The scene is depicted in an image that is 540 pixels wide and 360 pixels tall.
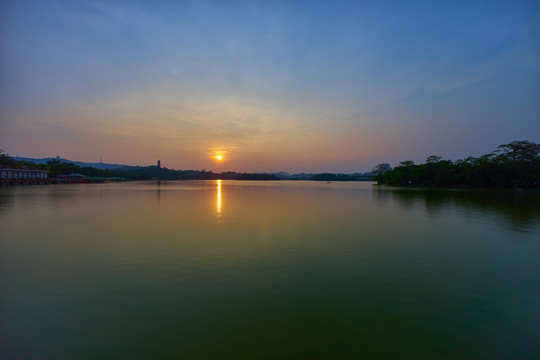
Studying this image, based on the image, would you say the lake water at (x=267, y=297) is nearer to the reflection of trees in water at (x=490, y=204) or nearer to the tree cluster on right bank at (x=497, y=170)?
the reflection of trees in water at (x=490, y=204)

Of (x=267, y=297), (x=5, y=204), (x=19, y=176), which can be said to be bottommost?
(x=267, y=297)

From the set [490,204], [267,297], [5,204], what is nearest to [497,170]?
[490,204]

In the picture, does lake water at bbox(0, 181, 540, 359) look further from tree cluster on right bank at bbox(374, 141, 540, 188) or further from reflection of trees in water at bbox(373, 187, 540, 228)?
tree cluster on right bank at bbox(374, 141, 540, 188)

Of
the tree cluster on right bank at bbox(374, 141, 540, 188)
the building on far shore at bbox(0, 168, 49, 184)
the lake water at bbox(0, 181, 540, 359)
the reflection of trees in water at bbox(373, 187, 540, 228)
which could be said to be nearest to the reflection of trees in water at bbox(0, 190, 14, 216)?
the lake water at bbox(0, 181, 540, 359)

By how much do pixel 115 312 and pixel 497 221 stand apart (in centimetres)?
2317

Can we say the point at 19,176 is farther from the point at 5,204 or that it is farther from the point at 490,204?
the point at 490,204

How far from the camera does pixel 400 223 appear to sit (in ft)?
58.7

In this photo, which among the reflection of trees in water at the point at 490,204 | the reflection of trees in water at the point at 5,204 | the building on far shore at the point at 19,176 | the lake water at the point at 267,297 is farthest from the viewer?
the building on far shore at the point at 19,176

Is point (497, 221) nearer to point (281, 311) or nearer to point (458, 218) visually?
point (458, 218)

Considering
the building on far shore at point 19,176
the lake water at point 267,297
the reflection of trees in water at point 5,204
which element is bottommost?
the lake water at point 267,297

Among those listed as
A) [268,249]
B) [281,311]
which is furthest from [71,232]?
[281,311]

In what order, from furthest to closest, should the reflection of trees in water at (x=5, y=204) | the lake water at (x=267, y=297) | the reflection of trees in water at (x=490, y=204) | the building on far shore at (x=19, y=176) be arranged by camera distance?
the building on far shore at (x=19, y=176) < the reflection of trees in water at (x=5, y=204) < the reflection of trees in water at (x=490, y=204) < the lake water at (x=267, y=297)

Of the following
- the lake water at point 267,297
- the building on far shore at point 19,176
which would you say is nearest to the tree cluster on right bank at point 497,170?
the lake water at point 267,297

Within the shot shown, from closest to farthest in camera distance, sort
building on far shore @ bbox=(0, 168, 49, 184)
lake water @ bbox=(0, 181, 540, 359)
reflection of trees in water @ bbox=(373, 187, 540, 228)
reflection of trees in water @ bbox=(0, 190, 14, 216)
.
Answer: lake water @ bbox=(0, 181, 540, 359) → reflection of trees in water @ bbox=(373, 187, 540, 228) → reflection of trees in water @ bbox=(0, 190, 14, 216) → building on far shore @ bbox=(0, 168, 49, 184)
